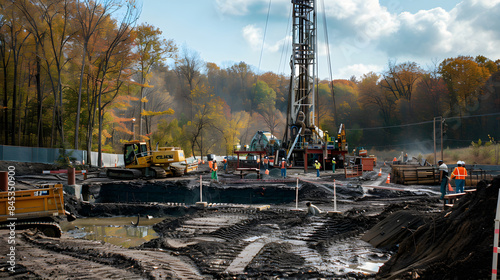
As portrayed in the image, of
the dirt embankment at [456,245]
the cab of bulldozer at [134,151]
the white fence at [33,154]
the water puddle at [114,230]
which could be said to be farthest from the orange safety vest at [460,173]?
the white fence at [33,154]

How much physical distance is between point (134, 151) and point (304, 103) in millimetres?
18582

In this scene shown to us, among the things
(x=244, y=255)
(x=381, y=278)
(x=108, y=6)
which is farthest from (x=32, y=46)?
(x=381, y=278)

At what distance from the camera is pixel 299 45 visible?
37.1m

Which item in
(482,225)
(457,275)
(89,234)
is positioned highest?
(482,225)

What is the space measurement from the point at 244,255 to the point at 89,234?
8.02 meters

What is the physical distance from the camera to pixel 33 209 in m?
11.1

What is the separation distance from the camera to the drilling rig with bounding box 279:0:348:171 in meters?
36.9

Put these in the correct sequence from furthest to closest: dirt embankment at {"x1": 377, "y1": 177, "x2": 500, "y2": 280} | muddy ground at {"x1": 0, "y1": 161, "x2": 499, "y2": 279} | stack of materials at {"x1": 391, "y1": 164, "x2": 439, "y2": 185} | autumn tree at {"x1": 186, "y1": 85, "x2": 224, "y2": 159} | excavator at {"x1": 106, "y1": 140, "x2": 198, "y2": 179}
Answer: autumn tree at {"x1": 186, "y1": 85, "x2": 224, "y2": 159} → excavator at {"x1": 106, "y1": 140, "x2": 198, "y2": 179} → stack of materials at {"x1": 391, "y1": 164, "x2": 439, "y2": 185} → muddy ground at {"x1": 0, "y1": 161, "x2": 499, "y2": 279} → dirt embankment at {"x1": 377, "y1": 177, "x2": 500, "y2": 280}

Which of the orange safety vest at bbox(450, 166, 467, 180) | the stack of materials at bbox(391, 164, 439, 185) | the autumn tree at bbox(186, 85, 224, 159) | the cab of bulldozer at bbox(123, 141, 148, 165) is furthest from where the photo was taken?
the autumn tree at bbox(186, 85, 224, 159)

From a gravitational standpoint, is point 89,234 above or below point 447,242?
below

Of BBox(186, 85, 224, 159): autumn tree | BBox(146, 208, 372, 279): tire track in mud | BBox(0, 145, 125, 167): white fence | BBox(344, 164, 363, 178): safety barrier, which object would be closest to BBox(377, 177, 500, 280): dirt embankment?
BBox(146, 208, 372, 279): tire track in mud

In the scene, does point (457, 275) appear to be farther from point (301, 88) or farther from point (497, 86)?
point (497, 86)

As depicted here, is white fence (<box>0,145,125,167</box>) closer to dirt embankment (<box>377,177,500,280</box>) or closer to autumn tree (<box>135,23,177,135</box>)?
autumn tree (<box>135,23,177,135</box>)

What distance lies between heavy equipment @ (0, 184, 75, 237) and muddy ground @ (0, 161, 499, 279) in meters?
0.40
